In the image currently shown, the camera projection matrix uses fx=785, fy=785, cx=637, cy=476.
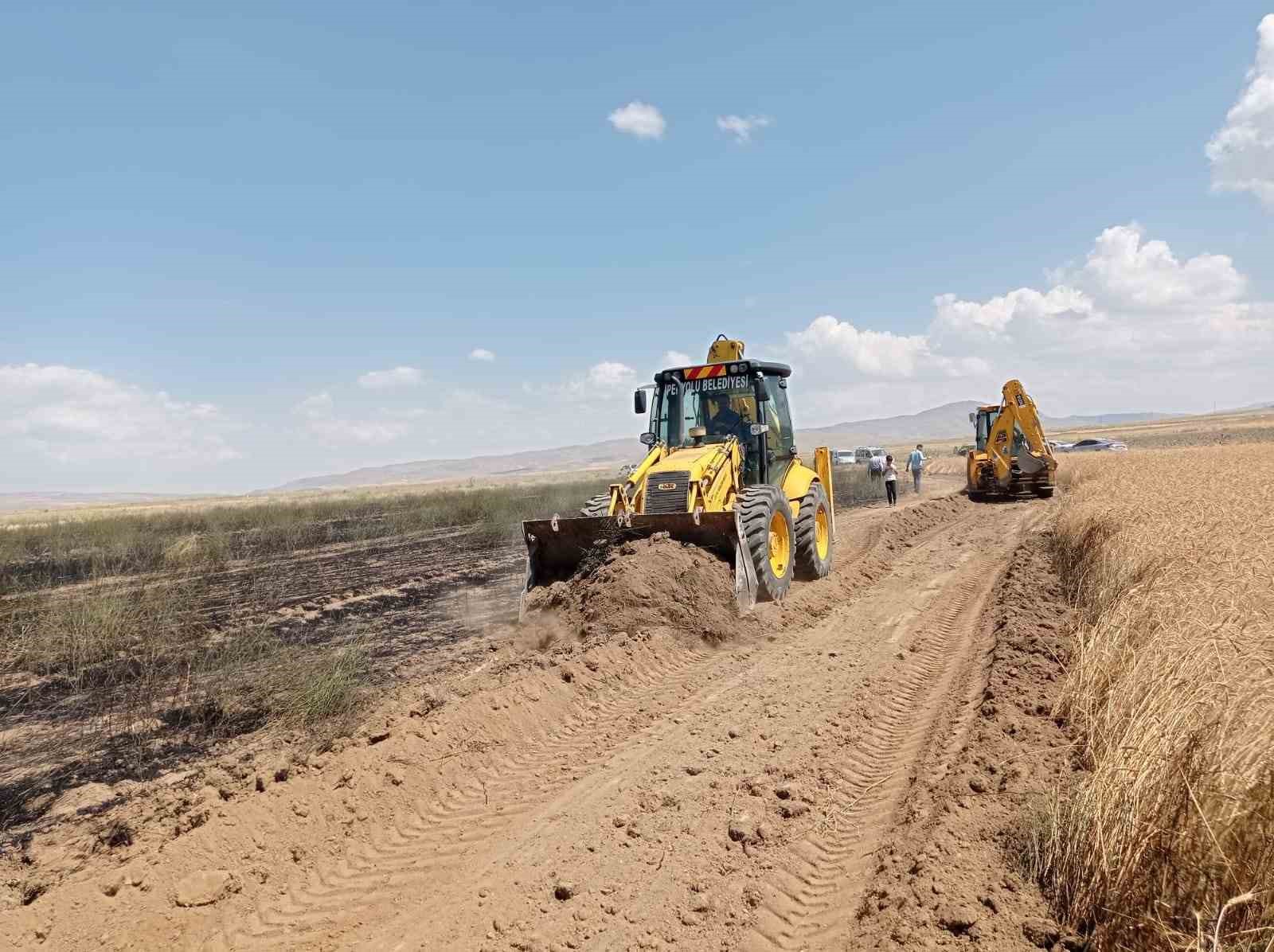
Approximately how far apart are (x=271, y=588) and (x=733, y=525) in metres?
8.47

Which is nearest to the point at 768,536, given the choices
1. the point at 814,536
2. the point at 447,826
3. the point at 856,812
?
the point at 814,536

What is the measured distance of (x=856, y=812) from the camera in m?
4.25

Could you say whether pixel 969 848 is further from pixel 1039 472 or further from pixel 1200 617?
pixel 1039 472

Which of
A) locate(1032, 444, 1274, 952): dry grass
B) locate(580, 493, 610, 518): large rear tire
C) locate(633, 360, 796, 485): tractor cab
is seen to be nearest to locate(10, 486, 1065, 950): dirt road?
locate(1032, 444, 1274, 952): dry grass

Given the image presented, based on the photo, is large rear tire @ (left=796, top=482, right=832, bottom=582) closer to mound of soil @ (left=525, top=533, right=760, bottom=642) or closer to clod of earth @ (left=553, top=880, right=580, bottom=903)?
mound of soil @ (left=525, top=533, right=760, bottom=642)

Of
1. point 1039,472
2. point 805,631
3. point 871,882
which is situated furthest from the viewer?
point 1039,472

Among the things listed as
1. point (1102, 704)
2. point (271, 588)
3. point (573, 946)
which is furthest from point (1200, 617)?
point (271, 588)

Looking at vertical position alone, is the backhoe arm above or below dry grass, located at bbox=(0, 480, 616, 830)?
above

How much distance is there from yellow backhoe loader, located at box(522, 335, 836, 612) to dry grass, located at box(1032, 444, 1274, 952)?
414 centimetres

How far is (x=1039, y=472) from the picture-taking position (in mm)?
21219

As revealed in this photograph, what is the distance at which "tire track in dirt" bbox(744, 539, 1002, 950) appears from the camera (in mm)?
3361

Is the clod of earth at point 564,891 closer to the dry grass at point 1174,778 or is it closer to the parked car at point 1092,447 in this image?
the dry grass at point 1174,778

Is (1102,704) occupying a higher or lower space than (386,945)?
higher

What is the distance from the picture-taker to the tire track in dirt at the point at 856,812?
3.36 meters
